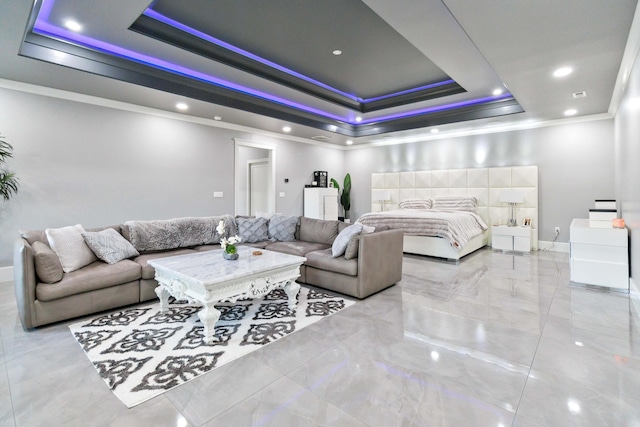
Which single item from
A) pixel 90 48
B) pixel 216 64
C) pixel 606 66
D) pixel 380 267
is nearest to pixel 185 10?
pixel 216 64

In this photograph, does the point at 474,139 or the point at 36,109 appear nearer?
the point at 36,109

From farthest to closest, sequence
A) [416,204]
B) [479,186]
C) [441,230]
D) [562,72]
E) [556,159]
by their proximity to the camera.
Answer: [416,204]
[479,186]
[556,159]
[441,230]
[562,72]

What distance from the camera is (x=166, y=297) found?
2969mm

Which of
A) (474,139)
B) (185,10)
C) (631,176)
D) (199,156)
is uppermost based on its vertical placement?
A: (185,10)

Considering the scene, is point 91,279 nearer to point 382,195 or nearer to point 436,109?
point 436,109

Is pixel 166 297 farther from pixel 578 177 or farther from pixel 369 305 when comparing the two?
pixel 578 177

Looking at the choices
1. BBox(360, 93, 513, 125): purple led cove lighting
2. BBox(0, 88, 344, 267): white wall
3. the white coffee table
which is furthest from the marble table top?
BBox(360, 93, 513, 125): purple led cove lighting

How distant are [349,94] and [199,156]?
3.02 meters

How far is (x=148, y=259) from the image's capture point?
3365 millimetres

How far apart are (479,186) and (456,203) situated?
1.94 ft

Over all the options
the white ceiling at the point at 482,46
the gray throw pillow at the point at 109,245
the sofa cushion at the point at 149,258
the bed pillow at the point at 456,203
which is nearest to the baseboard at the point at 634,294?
the white ceiling at the point at 482,46

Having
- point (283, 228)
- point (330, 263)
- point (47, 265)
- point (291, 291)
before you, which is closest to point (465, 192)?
point (283, 228)

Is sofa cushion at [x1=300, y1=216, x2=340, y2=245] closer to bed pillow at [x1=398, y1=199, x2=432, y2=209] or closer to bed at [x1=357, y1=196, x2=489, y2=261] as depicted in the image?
bed at [x1=357, y1=196, x2=489, y2=261]

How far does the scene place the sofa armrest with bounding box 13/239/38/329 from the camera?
251cm
